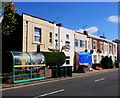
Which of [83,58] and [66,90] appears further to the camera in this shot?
[83,58]

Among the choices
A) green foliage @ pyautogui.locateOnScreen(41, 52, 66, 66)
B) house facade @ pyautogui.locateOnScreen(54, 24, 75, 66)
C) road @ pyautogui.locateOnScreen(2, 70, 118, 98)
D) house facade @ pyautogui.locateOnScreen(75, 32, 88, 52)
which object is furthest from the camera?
house facade @ pyautogui.locateOnScreen(75, 32, 88, 52)

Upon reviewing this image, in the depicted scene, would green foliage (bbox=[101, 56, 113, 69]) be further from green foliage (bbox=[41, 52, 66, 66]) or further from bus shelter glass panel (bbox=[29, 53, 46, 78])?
bus shelter glass panel (bbox=[29, 53, 46, 78])

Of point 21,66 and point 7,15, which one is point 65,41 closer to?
point 21,66

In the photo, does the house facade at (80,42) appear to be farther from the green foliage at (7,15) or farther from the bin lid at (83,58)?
the green foliage at (7,15)

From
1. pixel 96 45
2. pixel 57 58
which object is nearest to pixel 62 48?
pixel 57 58

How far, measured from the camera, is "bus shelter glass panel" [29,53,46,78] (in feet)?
57.3

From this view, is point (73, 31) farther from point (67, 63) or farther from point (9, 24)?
point (9, 24)

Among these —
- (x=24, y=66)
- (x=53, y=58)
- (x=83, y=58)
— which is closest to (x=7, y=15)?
(x=24, y=66)

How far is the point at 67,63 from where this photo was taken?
29.4 meters

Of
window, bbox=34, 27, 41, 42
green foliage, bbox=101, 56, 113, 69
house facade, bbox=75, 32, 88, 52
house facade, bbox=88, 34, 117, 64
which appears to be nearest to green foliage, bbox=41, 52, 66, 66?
window, bbox=34, 27, 41, 42

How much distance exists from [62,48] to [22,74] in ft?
41.7

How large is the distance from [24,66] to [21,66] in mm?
363

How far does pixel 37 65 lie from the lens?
1778 centimetres

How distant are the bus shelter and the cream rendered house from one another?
13.3 feet
